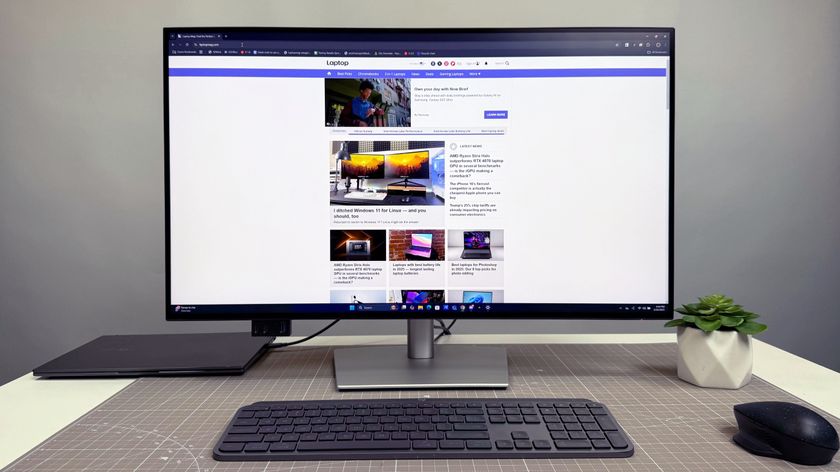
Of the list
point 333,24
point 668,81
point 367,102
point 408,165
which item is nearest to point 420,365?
point 408,165

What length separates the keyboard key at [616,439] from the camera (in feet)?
2.02

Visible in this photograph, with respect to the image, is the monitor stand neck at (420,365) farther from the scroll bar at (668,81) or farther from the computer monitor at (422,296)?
the scroll bar at (668,81)

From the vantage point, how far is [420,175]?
856mm

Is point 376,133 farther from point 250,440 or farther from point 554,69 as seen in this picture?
point 250,440

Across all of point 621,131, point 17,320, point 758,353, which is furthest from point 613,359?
point 17,320

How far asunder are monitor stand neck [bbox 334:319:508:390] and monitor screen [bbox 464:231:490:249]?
163 mm

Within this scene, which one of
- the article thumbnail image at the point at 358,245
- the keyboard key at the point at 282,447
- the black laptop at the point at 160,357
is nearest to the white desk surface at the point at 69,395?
the black laptop at the point at 160,357

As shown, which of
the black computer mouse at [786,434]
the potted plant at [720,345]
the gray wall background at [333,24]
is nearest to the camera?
the black computer mouse at [786,434]

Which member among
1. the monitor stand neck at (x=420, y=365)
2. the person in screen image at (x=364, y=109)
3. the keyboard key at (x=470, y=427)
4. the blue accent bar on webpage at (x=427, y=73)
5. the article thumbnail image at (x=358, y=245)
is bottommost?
the keyboard key at (x=470, y=427)

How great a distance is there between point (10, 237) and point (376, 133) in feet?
4.11

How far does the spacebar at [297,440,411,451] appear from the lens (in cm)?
61

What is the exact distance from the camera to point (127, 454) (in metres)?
0.62

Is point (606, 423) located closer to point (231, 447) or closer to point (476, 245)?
point (476, 245)

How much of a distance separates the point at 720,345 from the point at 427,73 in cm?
59
